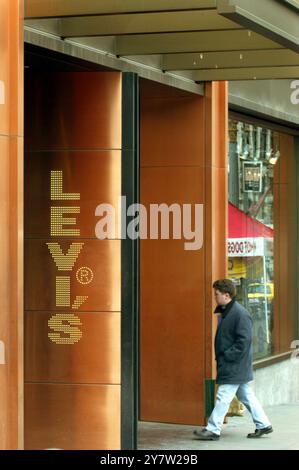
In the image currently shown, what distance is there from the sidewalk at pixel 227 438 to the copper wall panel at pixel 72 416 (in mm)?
1214

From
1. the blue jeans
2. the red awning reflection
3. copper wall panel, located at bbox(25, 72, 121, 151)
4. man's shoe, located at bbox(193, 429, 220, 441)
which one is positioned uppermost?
copper wall panel, located at bbox(25, 72, 121, 151)

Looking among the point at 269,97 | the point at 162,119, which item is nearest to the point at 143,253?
the point at 162,119

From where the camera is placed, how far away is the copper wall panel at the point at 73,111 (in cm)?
1048

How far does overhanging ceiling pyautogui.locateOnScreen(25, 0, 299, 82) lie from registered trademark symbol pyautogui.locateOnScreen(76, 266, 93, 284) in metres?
2.15

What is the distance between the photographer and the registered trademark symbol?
415 inches

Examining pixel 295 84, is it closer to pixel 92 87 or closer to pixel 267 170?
pixel 267 170

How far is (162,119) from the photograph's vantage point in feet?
42.3

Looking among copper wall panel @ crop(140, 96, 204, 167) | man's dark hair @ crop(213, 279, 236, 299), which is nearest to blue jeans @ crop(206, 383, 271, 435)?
man's dark hair @ crop(213, 279, 236, 299)

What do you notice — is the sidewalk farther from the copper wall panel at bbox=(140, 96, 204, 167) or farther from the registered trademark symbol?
the copper wall panel at bbox=(140, 96, 204, 167)

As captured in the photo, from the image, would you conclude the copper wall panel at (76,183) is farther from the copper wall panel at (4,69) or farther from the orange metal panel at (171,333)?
the orange metal panel at (171,333)

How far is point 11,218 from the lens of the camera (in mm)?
8359

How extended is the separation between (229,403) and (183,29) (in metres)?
4.37

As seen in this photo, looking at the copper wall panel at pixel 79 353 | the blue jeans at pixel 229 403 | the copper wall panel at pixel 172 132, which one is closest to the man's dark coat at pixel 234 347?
the blue jeans at pixel 229 403

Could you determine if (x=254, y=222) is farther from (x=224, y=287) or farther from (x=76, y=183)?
(x=76, y=183)
